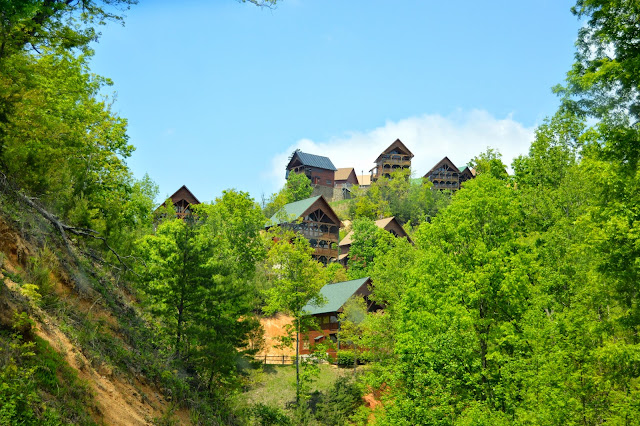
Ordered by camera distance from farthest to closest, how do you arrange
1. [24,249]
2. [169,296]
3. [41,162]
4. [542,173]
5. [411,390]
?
[542,173] < [169,296] < [411,390] < [41,162] < [24,249]

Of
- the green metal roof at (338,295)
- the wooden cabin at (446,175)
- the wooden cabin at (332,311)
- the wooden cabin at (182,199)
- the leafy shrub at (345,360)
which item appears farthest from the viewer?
the wooden cabin at (446,175)

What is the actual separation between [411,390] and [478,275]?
229 inches

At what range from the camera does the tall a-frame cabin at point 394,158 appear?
109312 millimetres

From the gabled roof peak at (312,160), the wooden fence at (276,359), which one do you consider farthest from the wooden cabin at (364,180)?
the wooden fence at (276,359)

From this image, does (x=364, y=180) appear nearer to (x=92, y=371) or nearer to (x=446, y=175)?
(x=446, y=175)

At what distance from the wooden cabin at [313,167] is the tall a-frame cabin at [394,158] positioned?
34.2 feet

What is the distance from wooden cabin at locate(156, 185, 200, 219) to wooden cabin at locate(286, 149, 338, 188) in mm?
35187

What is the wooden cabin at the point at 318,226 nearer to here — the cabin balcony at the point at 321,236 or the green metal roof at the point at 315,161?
the cabin balcony at the point at 321,236

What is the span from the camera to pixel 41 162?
19.3 meters

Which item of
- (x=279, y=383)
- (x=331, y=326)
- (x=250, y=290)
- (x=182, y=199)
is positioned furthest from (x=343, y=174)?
(x=250, y=290)

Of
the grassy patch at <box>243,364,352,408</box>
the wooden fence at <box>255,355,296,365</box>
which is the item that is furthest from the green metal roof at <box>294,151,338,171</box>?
the grassy patch at <box>243,364,352,408</box>

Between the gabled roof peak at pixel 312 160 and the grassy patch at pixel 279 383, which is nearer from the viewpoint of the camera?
the grassy patch at pixel 279 383

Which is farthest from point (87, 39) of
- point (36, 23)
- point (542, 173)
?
point (542, 173)

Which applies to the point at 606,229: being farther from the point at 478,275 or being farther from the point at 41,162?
the point at 41,162
